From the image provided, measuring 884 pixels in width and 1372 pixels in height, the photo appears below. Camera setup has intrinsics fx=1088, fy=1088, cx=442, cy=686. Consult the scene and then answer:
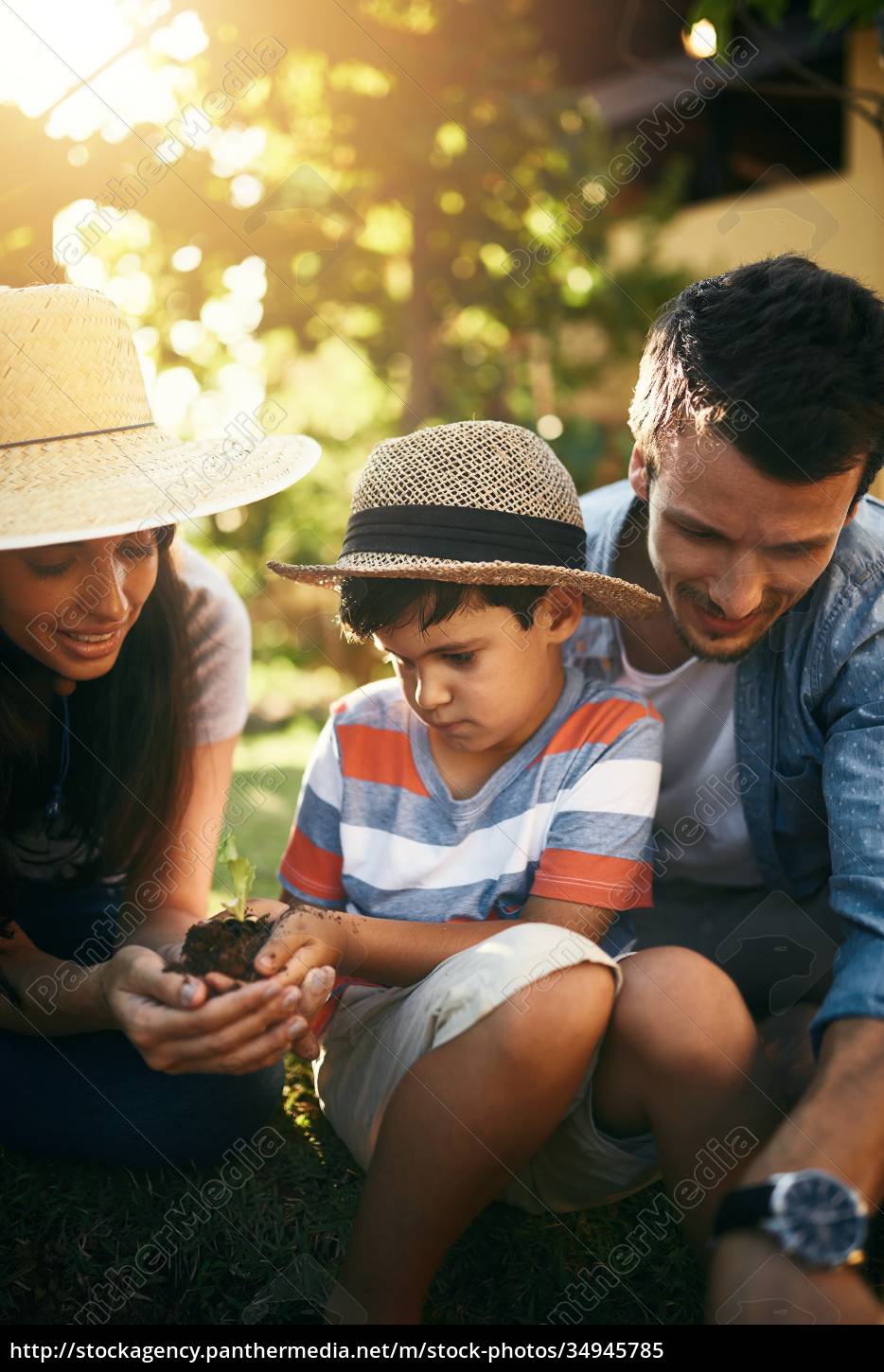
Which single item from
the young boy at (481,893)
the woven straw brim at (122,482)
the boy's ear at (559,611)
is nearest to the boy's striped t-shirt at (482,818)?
the young boy at (481,893)

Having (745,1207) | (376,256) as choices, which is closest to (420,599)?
(745,1207)

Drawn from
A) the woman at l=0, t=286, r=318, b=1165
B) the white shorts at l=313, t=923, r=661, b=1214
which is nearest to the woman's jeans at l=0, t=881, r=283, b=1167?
the woman at l=0, t=286, r=318, b=1165

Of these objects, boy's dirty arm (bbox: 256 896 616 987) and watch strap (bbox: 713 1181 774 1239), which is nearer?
watch strap (bbox: 713 1181 774 1239)

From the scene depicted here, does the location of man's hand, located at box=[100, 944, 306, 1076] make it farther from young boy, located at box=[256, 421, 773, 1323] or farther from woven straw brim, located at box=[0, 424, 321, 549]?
woven straw brim, located at box=[0, 424, 321, 549]

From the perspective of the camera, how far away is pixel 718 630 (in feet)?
7.30

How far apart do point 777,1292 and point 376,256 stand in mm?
6864

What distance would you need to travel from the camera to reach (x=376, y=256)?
720cm

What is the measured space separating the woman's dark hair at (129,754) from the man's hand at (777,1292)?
1441 millimetres

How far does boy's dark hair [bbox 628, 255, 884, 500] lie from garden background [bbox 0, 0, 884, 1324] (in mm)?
968

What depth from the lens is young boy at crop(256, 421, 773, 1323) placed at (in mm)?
1673

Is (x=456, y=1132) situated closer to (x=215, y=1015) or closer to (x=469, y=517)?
(x=215, y=1015)

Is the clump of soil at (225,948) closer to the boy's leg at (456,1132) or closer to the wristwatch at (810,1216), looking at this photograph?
the boy's leg at (456,1132)

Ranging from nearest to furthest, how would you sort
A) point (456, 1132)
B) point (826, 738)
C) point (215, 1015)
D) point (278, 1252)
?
point (456, 1132) < point (215, 1015) < point (278, 1252) < point (826, 738)

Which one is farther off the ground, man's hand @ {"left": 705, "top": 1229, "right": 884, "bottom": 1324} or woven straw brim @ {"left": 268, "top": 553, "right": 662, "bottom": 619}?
woven straw brim @ {"left": 268, "top": 553, "right": 662, "bottom": 619}
